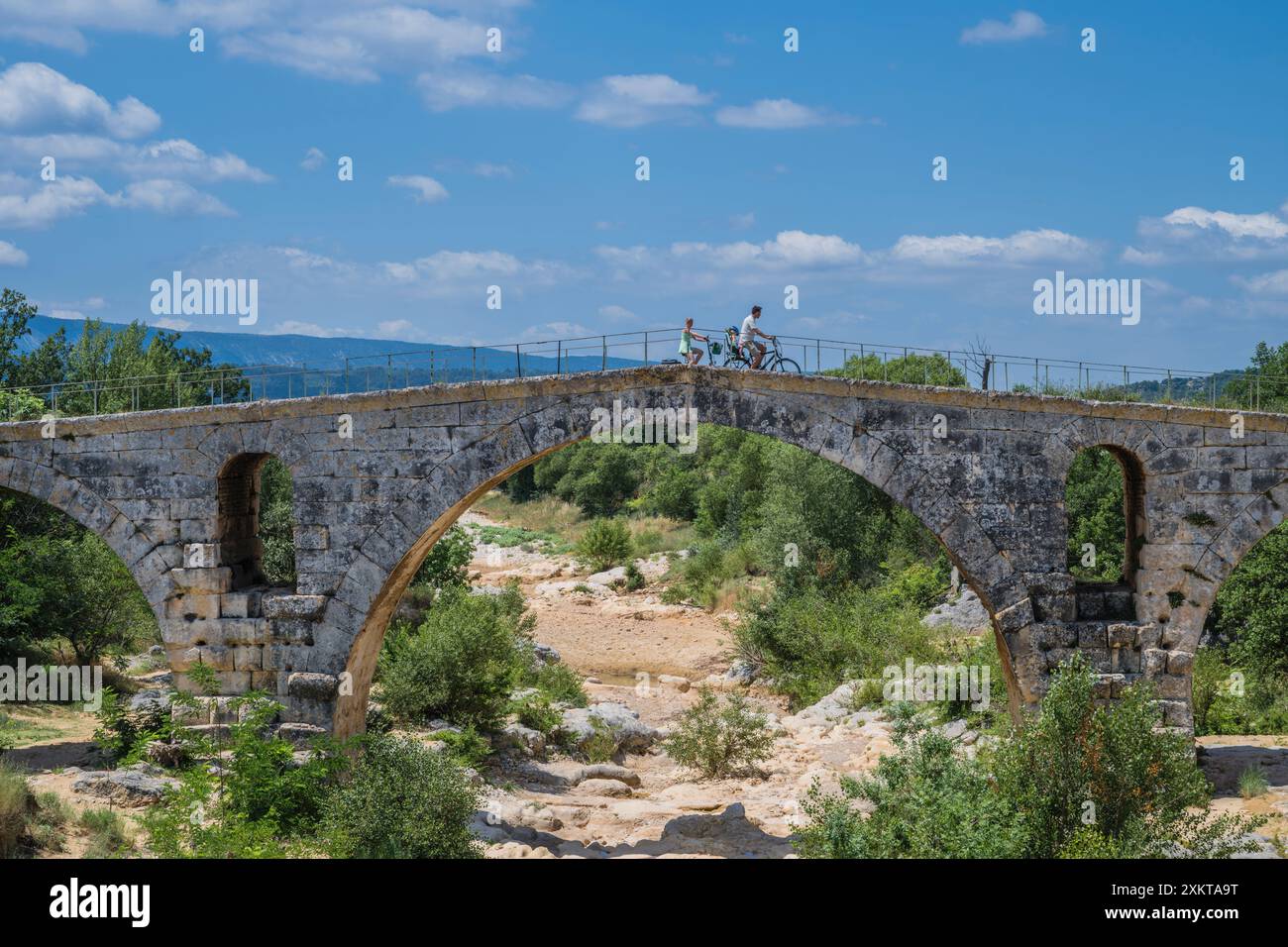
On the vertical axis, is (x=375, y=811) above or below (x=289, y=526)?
below

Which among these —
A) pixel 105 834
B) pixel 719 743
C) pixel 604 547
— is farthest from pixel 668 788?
pixel 604 547

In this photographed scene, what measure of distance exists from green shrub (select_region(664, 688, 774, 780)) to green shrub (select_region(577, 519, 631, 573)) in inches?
832

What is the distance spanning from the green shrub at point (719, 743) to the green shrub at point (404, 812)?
652cm

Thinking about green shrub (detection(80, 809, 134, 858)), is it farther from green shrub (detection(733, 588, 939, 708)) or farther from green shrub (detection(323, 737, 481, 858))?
green shrub (detection(733, 588, 939, 708))

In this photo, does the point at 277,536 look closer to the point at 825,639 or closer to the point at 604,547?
the point at 825,639

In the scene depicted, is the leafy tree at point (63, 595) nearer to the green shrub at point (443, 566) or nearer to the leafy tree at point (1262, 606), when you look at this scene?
the green shrub at point (443, 566)

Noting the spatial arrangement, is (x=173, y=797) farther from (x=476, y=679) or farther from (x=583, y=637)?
(x=583, y=637)

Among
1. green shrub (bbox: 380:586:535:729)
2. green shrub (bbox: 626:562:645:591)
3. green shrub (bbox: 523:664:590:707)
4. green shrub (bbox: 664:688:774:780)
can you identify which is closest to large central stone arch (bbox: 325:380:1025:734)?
green shrub (bbox: 380:586:535:729)

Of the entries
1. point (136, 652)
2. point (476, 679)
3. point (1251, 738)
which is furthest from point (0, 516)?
point (1251, 738)

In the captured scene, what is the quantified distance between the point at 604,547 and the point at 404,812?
2863 centimetres

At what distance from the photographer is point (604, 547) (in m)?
41.5

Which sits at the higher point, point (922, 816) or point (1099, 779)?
point (1099, 779)

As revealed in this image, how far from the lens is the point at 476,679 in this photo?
20000 mm
